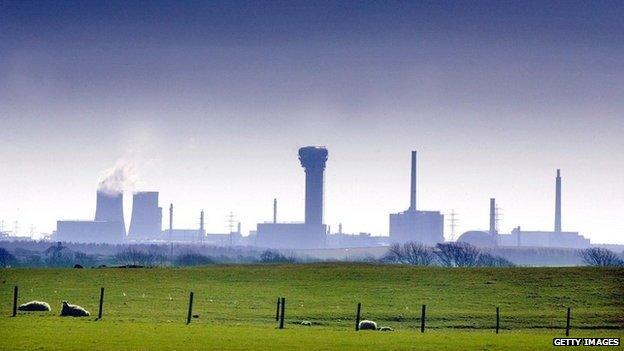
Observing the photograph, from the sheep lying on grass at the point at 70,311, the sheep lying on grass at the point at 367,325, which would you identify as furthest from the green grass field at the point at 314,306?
the sheep lying on grass at the point at 70,311

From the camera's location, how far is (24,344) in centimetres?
4672

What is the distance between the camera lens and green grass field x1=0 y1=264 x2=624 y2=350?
52.1m

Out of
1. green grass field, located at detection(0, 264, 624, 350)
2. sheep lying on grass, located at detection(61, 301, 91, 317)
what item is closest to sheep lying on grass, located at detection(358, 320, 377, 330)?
green grass field, located at detection(0, 264, 624, 350)

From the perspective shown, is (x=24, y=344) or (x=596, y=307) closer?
(x=24, y=344)

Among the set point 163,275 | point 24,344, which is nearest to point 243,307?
point 163,275

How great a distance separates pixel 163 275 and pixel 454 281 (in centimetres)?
3495

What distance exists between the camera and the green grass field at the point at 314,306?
5209 centimetres

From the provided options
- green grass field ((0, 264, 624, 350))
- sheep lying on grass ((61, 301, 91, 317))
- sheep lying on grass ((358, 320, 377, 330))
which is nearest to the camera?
green grass field ((0, 264, 624, 350))

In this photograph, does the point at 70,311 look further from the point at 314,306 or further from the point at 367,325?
the point at 314,306

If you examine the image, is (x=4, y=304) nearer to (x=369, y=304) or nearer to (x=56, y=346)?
(x=369, y=304)

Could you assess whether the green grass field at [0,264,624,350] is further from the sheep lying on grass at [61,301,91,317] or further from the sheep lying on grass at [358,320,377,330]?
the sheep lying on grass at [61,301,91,317]

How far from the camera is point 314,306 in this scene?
94.3m

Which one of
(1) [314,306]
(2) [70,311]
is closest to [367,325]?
(2) [70,311]

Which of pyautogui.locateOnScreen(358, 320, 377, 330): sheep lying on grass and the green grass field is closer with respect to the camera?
the green grass field
